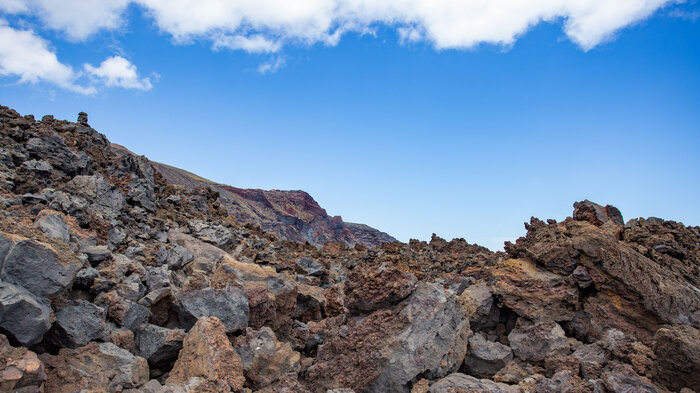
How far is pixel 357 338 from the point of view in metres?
6.66

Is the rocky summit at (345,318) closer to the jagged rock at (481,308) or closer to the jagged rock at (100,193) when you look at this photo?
the jagged rock at (481,308)

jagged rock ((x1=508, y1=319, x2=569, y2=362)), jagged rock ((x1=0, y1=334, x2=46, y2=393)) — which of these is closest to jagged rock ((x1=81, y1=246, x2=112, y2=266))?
jagged rock ((x1=0, y1=334, x2=46, y2=393))

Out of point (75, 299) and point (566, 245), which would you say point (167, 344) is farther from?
point (566, 245)

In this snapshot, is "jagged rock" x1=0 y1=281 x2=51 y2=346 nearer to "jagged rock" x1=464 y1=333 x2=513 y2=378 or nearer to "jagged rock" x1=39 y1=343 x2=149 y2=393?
"jagged rock" x1=39 y1=343 x2=149 y2=393

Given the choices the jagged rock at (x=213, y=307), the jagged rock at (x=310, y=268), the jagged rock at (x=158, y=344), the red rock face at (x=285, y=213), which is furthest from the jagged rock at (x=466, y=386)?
the red rock face at (x=285, y=213)

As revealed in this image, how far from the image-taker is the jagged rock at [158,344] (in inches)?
221

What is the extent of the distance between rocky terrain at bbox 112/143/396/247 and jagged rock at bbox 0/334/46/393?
5185cm

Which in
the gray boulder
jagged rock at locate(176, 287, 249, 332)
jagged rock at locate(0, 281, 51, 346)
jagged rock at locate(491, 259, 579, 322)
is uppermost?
jagged rock at locate(491, 259, 579, 322)

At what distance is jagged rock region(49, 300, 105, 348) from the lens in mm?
4965

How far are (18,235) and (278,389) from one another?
3744 millimetres

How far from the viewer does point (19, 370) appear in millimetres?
3893

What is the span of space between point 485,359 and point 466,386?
1289mm

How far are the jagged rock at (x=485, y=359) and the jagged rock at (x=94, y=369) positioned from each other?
5.10m

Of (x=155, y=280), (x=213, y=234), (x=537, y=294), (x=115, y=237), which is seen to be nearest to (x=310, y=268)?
(x=213, y=234)
